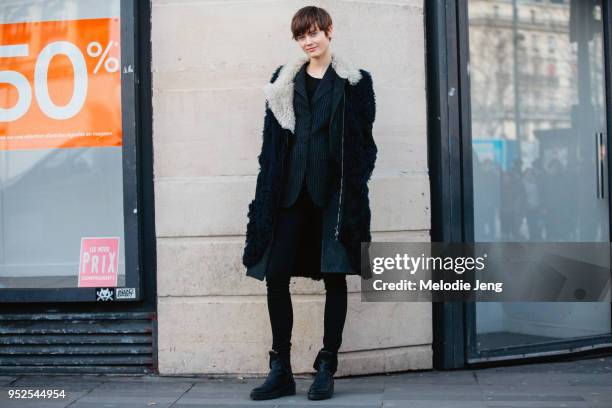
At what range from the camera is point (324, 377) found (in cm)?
429

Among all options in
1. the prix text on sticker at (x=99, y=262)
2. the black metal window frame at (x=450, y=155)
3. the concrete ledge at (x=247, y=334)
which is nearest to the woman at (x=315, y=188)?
the concrete ledge at (x=247, y=334)

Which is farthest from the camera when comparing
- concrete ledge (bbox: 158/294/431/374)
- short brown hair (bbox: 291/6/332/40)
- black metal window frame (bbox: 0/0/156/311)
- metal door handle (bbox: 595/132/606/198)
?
metal door handle (bbox: 595/132/606/198)

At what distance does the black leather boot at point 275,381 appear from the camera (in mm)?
4281

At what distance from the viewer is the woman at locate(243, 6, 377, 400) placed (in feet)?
13.9

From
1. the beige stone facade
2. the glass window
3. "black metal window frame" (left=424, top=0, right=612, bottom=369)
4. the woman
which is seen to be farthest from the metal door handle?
the glass window

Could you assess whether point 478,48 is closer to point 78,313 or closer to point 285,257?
point 285,257

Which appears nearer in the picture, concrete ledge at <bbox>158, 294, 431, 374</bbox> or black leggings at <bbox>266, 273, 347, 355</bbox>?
black leggings at <bbox>266, 273, 347, 355</bbox>

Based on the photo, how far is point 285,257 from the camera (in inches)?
167

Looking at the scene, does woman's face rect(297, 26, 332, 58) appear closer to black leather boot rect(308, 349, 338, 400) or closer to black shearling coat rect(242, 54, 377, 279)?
black shearling coat rect(242, 54, 377, 279)

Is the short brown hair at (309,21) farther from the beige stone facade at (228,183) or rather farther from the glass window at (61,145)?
the glass window at (61,145)

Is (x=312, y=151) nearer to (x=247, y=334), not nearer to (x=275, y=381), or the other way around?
(x=275, y=381)

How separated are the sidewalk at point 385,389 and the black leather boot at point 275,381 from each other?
0.14 ft

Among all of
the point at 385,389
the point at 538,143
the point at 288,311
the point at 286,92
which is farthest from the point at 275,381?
the point at 538,143

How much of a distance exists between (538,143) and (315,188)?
215cm
